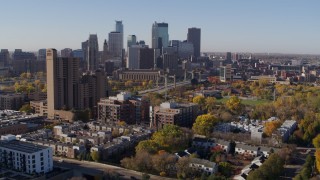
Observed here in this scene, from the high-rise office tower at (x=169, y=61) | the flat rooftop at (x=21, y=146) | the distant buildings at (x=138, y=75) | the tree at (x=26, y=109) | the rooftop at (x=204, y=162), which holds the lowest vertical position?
the rooftop at (x=204, y=162)

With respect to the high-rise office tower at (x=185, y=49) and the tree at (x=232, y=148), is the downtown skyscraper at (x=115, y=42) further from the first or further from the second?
the tree at (x=232, y=148)

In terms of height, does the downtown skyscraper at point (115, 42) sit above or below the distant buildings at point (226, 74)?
above

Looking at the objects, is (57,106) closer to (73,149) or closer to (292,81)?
(73,149)

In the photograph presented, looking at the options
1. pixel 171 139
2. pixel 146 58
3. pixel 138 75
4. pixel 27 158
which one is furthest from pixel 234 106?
pixel 146 58

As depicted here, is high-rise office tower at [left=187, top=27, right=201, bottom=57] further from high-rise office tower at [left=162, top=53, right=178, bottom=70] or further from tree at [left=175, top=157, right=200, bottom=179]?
tree at [left=175, top=157, right=200, bottom=179]

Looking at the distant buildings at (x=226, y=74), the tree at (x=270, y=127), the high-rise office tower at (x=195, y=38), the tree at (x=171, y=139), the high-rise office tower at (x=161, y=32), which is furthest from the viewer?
the high-rise office tower at (x=195, y=38)

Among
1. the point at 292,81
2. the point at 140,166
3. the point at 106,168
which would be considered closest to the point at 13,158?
the point at 106,168

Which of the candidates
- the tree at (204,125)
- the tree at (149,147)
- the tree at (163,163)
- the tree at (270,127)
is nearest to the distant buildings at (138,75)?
the tree at (204,125)
